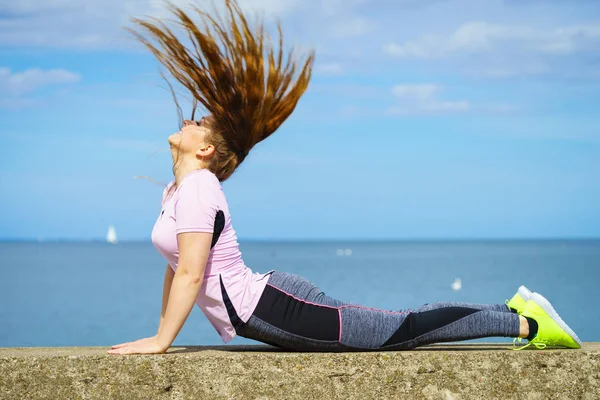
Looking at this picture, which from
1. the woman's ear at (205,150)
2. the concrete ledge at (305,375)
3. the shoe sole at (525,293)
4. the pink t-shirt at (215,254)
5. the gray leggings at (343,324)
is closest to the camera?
the concrete ledge at (305,375)

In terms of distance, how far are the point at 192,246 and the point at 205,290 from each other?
0.34 m

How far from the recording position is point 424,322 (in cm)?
452

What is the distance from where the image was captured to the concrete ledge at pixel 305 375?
13.8ft

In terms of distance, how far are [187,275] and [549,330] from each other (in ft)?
6.99

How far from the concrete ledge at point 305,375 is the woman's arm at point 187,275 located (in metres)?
0.22

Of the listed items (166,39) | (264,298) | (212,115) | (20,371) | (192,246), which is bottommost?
(20,371)

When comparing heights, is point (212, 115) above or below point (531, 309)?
above

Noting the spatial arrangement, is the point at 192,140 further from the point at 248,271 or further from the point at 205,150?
the point at 248,271

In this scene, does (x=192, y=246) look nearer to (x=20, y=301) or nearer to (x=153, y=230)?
(x=153, y=230)

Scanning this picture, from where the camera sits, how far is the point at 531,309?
468cm

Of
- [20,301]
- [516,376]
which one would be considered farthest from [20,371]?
[20,301]

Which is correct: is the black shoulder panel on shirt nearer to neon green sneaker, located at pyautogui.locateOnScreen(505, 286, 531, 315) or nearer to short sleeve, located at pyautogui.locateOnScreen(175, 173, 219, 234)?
short sleeve, located at pyautogui.locateOnScreen(175, 173, 219, 234)

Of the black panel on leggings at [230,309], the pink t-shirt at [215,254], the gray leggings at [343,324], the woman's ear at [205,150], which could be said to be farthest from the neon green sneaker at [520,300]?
the woman's ear at [205,150]

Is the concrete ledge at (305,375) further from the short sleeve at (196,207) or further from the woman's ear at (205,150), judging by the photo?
the woman's ear at (205,150)
